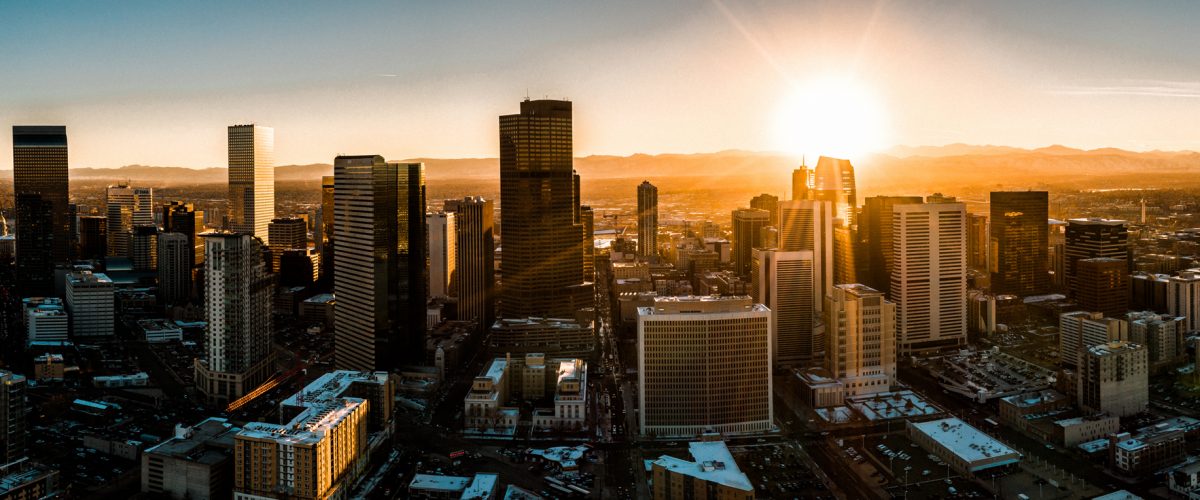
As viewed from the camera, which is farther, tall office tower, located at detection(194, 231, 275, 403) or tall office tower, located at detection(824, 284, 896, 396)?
tall office tower, located at detection(194, 231, 275, 403)

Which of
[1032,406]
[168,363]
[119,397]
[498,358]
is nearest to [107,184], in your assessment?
[168,363]

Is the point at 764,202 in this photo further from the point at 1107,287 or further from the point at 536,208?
the point at 1107,287

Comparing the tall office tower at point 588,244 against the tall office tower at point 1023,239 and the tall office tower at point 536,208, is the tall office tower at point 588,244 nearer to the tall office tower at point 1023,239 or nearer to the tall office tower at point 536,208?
the tall office tower at point 536,208

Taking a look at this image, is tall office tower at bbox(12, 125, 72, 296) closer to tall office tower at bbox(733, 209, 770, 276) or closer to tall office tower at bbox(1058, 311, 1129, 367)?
tall office tower at bbox(733, 209, 770, 276)

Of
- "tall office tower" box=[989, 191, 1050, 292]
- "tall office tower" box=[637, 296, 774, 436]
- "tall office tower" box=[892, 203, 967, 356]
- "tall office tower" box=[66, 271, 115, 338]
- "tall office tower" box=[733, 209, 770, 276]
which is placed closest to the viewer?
"tall office tower" box=[637, 296, 774, 436]

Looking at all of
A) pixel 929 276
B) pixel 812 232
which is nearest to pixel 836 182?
pixel 812 232

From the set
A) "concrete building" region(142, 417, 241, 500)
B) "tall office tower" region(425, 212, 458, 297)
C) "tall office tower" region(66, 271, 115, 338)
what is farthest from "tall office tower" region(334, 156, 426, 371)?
"tall office tower" region(66, 271, 115, 338)
